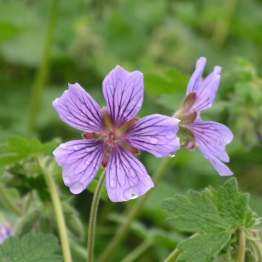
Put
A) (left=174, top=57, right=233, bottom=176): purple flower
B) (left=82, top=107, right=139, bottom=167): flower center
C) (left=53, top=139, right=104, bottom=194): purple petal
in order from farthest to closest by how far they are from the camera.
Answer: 1. (left=174, top=57, right=233, bottom=176): purple flower
2. (left=82, top=107, right=139, bottom=167): flower center
3. (left=53, top=139, right=104, bottom=194): purple petal

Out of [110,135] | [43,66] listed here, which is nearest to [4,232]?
[110,135]

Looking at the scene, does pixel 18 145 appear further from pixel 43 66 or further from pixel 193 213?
pixel 43 66

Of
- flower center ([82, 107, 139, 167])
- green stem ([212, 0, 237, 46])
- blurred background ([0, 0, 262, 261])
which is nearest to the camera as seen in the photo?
flower center ([82, 107, 139, 167])

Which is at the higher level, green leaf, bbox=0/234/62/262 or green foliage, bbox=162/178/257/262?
green foliage, bbox=162/178/257/262

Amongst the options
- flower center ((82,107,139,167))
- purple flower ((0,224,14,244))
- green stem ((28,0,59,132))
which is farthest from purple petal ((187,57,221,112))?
green stem ((28,0,59,132))

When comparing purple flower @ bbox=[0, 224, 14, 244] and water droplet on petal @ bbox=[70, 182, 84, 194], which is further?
purple flower @ bbox=[0, 224, 14, 244]

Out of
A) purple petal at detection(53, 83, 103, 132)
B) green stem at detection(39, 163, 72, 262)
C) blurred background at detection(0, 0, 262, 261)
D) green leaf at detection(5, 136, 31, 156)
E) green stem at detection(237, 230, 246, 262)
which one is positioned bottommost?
blurred background at detection(0, 0, 262, 261)

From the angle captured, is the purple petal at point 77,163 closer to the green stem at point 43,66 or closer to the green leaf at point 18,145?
the green leaf at point 18,145

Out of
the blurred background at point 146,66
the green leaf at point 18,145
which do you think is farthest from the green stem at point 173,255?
the blurred background at point 146,66

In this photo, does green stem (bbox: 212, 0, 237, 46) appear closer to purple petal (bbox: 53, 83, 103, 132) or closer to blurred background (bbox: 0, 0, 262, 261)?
blurred background (bbox: 0, 0, 262, 261)
